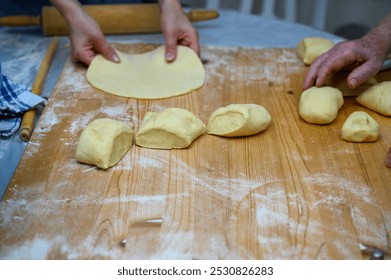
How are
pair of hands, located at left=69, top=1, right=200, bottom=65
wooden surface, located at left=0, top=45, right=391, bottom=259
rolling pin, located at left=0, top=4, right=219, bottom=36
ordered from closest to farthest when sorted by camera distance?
wooden surface, located at left=0, top=45, right=391, bottom=259 < pair of hands, located at left=69, top=1, right=200, bottom=65 < rolling pin, located at left=0, top=4, right=219, bottom=36

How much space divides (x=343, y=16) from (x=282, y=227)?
104 inches

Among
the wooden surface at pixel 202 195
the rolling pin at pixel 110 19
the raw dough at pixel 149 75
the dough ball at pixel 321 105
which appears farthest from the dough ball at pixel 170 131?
the rolling pin at pixel 110 19

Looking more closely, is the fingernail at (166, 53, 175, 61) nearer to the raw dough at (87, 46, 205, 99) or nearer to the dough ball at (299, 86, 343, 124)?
the raw dough at (87, 46, 205, 99)

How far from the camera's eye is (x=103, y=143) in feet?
5.32

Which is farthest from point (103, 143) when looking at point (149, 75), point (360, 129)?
point (360, 129)

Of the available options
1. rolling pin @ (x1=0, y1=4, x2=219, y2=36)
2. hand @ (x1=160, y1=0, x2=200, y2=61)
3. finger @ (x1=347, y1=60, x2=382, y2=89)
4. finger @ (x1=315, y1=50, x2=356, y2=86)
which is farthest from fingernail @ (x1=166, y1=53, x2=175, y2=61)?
finger @ (x1=347, y1=60, x2=382, y2=89)

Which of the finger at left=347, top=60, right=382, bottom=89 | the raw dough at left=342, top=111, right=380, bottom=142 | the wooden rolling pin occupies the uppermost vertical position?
the finger at left=347, top=60, right=382, bottom=89

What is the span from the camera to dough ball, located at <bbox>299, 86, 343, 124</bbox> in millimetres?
1854

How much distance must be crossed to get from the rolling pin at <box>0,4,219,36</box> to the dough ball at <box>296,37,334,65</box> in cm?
78

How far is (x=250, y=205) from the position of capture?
1.50 metres

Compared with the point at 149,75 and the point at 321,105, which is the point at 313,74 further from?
the point at 149,75

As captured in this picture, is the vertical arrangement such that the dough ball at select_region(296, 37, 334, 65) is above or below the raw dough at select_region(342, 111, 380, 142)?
below

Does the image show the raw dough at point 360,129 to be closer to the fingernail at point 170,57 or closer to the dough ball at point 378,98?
the dough ball at point 378,98
